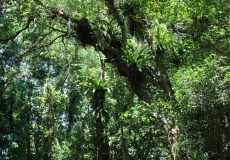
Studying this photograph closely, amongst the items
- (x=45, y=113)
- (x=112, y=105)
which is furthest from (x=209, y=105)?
(x=45, y=113)

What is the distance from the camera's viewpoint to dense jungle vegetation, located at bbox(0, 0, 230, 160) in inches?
191

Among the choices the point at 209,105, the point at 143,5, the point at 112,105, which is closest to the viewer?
the point at 209,105

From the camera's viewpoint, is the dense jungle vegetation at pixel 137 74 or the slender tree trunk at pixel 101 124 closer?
the dense jungle vegetation at pixel 137 74

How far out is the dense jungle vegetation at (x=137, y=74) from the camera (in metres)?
4.86

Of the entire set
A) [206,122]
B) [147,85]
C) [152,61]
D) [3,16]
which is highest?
[3,16]

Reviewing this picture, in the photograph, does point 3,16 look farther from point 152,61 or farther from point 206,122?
point 206,122

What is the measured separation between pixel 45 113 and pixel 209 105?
10088 millimetres

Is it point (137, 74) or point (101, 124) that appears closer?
point (137, 74)

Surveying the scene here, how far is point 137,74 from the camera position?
24.3ft

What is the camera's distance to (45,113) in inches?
528

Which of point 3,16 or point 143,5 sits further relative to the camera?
point 3,16

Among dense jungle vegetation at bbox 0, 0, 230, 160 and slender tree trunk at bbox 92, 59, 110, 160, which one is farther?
slender tree trunk at bbox 92, 59, 110, 160

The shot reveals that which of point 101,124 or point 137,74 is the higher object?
point 137,74

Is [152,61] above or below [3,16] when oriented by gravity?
below
